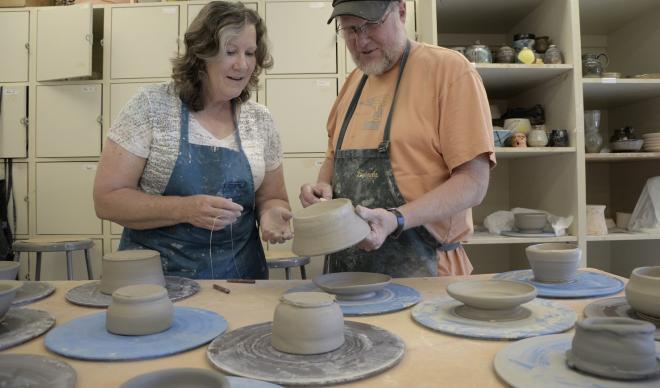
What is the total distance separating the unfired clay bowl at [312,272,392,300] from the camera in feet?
3.85

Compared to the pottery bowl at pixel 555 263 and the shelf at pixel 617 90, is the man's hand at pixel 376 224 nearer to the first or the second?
the pottery bowl at pixel 555 263

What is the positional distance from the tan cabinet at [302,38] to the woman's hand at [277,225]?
1937mm

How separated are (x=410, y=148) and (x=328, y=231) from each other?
504 mm

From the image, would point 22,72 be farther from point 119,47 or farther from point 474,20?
point 474,20

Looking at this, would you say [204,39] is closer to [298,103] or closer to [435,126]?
[435,126]

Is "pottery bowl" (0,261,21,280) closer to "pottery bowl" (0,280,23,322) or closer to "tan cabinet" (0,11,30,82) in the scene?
"pottery bowl" (0,280,23,322)

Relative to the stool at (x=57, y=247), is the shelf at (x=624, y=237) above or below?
above

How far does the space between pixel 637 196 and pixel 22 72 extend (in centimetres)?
428

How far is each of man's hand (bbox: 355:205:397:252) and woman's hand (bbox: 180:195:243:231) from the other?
437mm

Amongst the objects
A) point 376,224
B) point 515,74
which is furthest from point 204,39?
point 515,74

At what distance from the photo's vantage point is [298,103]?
3432mm

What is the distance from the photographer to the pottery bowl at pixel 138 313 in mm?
939

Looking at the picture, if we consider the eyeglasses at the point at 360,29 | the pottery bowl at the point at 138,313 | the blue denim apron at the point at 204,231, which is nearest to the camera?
the pottery bowl at the point at 138,313

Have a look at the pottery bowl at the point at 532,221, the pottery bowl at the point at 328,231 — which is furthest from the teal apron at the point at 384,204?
the pottery bowl at the point at 532,221
